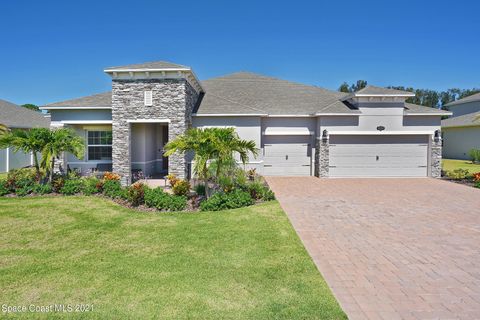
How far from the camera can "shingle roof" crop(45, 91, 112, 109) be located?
14.5 metres

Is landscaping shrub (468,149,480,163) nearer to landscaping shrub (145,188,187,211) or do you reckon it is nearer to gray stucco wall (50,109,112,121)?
landscaping shrub (145,188,187,211)

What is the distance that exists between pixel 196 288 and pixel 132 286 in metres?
1.02

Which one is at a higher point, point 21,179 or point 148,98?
point 148,98

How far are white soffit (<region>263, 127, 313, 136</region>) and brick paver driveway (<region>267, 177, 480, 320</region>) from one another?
6105mm

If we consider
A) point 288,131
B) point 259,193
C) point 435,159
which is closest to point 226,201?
point 259,193

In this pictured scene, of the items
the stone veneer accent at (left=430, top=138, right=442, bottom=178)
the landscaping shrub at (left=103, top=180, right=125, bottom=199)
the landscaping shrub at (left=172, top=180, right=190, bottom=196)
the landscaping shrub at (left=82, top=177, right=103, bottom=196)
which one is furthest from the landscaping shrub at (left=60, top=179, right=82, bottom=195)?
the stone veneer accent at (left=430, top=138, right=442, bottom=178)

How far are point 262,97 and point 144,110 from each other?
29.3ft

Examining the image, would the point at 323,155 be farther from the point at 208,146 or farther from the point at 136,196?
the point at 136,196

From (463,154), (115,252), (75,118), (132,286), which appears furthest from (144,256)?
(463,154)

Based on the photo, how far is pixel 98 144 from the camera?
15.6m

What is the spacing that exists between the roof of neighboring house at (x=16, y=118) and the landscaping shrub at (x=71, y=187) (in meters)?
11.7

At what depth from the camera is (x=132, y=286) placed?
426cm

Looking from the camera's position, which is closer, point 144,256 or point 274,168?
point 144,256

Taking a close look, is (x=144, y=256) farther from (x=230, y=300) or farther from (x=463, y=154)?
(x=463, y=154)
